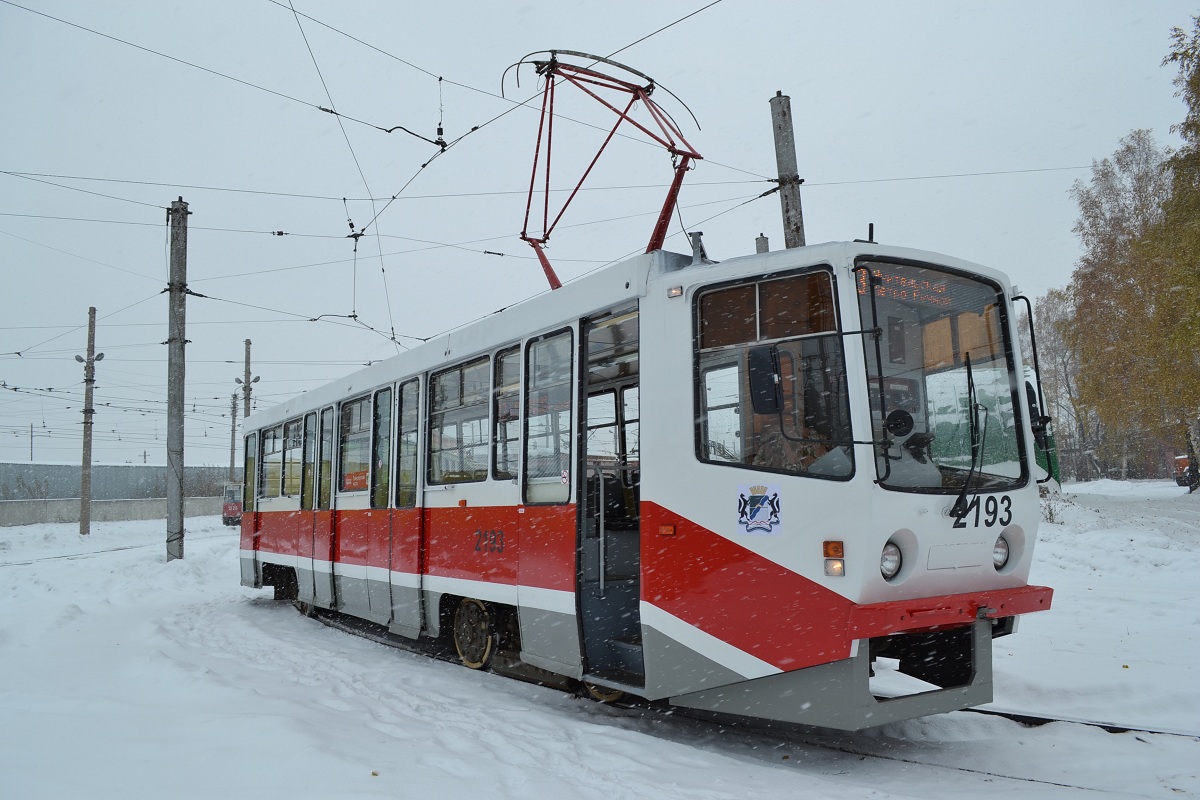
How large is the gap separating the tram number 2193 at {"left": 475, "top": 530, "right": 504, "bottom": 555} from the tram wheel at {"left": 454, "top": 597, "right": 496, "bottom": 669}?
0.50 m

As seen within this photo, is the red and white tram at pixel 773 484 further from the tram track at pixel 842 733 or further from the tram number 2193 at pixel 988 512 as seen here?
the tram track at pixel 842 733

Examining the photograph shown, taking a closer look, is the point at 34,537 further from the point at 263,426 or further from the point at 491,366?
the point at 491,366

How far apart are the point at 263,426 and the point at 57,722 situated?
9.94 m

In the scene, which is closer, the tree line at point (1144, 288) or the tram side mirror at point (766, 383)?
the tram side mirror at point (766, 383)

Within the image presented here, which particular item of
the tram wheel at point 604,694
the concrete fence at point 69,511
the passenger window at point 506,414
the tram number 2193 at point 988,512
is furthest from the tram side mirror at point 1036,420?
the concrete fence at point 69,511

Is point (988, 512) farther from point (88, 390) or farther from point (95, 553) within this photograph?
point (88, 390)

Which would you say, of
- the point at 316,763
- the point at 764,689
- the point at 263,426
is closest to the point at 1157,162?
the point at 263,426

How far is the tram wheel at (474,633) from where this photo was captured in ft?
25.5

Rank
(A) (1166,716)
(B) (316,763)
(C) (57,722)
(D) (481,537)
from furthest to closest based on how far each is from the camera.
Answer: (D) (481,537) → (A) (1166,716) → (C) (57,722) → (B) (316,763)

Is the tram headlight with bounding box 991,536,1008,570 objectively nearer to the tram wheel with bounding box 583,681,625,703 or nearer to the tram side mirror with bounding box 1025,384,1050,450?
the tram side mirror with bounding box 1025,384,1050,450

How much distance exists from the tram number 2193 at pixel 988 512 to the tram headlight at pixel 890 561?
1.50ft

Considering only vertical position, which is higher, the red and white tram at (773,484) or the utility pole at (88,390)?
the utility pole at (88,390)

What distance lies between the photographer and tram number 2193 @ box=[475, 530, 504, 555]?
7293 mm

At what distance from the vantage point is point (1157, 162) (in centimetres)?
3111
